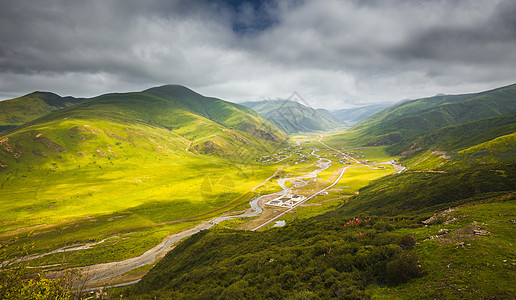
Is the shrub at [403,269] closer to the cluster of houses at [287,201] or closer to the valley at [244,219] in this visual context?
the valley at [244,219]

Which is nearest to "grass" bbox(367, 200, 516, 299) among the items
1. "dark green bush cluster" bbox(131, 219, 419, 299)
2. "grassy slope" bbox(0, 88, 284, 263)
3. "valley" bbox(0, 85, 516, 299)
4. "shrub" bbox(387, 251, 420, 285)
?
"valley" bbox(0, 85, 516, 299)

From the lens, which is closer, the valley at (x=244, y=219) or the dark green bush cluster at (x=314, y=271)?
the dark green bush cluster at (x=314, y=271)

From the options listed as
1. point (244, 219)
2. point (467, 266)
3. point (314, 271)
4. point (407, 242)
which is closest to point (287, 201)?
point (244, 219)

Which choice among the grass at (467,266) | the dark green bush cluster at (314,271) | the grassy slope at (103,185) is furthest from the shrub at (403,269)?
the grassy slope at (103,185)

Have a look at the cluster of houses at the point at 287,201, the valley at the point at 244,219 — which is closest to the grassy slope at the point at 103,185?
the valley at the point at 244,219

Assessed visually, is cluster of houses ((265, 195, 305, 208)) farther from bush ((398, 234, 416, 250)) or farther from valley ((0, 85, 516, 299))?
bush ((398, 234, 416, 250))

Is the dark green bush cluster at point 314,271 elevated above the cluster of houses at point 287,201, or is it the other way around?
the dark green bush cluster at point 314,271

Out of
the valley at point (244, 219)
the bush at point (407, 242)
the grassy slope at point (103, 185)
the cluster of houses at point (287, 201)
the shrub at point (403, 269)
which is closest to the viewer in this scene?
the shrub at point (403, 269)

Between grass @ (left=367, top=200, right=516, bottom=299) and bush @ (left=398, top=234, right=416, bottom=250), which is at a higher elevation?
grass @ (left=367, top=200, right=516, bottom=299)

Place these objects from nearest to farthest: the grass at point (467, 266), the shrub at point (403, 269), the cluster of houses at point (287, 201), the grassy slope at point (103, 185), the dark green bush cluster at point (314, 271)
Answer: the grass at point (467, 266) → the shrub at point (403, 269) → the dark green bush cluster at point (314, 271) → the grassy slope at point (103, 185) → the cluster of houses at point (287, 201)

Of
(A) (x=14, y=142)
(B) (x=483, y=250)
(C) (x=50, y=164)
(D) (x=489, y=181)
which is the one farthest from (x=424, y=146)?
(A) (x=14, y=142)

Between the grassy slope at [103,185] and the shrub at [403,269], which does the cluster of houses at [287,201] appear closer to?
the grassy slope at [103,185]

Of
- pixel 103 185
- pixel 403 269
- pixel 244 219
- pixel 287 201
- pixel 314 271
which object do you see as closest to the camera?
pixel 403 269

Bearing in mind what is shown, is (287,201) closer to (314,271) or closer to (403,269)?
(314,271)
